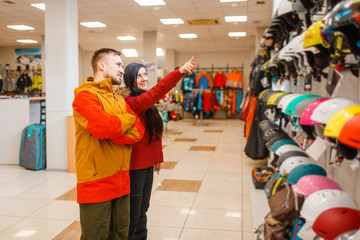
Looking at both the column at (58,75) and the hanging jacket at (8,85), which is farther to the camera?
the hanging jacket at (8,85)

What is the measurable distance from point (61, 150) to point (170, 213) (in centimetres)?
257

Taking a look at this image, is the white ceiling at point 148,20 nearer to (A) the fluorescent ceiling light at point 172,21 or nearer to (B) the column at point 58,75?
(A) the fluorescent ceiling light at point 172,21

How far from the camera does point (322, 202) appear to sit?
1.55m

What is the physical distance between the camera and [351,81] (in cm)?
184

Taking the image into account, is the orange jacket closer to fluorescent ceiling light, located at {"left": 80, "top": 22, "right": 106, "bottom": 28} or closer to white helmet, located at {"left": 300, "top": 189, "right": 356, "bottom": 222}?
white helmet, located at {"left": 300, "top": 189, "right": 356, "bottom": 222}

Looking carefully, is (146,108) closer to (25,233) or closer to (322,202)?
(322,202)

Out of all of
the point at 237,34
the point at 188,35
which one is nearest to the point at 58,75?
the point at 188,35

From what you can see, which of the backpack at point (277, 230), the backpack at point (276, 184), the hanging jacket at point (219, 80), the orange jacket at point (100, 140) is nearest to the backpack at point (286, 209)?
the backpack at point (277, 230)

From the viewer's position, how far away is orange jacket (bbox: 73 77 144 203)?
1.81 meters

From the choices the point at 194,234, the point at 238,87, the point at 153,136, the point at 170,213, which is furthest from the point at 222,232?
the point at 238,87

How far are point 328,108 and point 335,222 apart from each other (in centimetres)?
49

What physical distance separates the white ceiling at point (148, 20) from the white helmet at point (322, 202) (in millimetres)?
6731

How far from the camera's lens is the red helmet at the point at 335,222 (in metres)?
1.42

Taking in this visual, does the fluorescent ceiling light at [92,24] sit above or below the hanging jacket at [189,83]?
above
